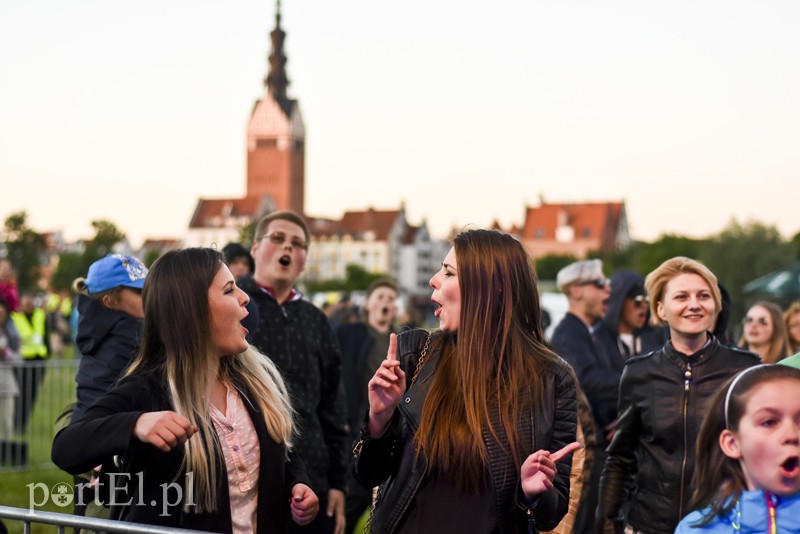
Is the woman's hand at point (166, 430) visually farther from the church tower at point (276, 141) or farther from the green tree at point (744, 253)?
the church tower at point (276, 141)

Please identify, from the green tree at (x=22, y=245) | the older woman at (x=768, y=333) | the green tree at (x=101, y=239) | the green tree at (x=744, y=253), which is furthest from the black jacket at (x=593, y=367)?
the green tree at (x=101, y=239)

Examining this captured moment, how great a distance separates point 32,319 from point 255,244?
→ 9773 millimetres

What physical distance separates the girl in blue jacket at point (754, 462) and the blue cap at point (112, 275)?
9.09 feet

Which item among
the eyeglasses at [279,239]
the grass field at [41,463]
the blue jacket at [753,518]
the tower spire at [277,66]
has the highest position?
the tower spire at [277,66]

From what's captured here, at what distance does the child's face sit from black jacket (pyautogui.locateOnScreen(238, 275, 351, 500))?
2.93m

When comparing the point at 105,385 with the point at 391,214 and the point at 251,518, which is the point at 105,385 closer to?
the point at 251,518

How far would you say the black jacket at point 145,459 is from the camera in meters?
2.98

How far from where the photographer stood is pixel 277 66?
149875 millimetres

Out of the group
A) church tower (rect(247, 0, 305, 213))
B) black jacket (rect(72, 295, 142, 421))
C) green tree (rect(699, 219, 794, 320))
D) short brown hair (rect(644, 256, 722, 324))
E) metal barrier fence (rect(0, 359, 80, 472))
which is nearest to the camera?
black jacket (rect(72, 295, 142, 421))

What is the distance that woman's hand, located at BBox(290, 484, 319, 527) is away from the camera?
348 cm

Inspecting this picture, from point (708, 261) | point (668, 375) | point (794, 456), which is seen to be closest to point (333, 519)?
point (668, 375)

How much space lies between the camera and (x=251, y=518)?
134 inches

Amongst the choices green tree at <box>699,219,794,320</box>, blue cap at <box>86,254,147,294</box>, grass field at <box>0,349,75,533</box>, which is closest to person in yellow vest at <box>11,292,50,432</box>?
grass field at <box>0,349,75,533</box>

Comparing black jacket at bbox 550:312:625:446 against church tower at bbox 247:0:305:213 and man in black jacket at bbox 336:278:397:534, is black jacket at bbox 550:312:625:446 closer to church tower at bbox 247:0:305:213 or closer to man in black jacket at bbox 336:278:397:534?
man in black jacket at bbox 336:278:397:534
